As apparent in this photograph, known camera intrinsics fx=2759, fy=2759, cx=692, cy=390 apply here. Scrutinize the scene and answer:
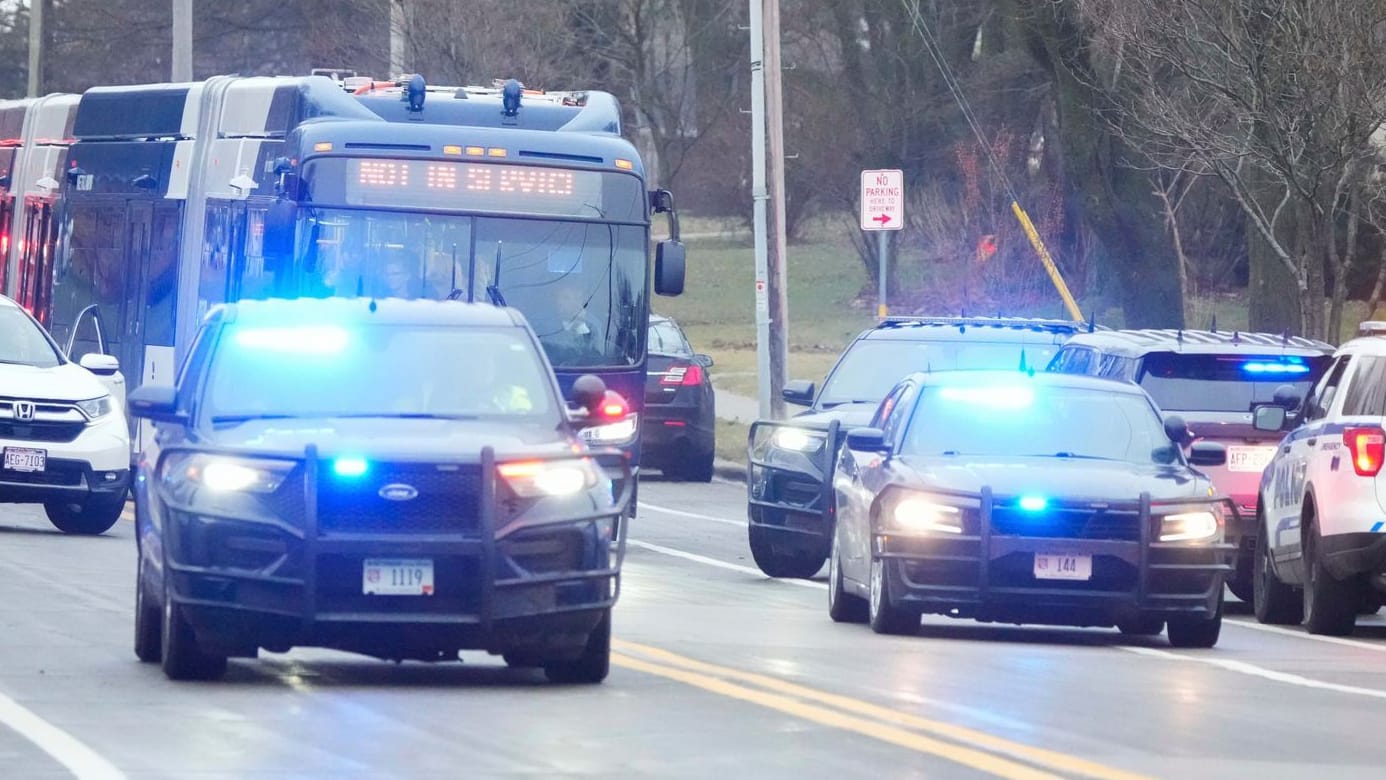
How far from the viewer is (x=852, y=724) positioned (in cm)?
1055

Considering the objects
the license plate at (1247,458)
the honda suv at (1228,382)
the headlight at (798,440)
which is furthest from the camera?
the headlight at (798,440)

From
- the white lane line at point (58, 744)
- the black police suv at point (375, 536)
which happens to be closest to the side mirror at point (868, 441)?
the black police suv at point (375, 536)

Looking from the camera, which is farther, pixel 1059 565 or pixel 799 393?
pixel 799 393

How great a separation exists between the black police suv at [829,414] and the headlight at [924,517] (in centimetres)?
352

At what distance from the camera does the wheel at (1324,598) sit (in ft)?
53.5

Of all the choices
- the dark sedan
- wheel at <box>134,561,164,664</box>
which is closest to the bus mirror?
the dark sedan

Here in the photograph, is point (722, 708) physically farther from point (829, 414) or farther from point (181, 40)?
point (181, 40)

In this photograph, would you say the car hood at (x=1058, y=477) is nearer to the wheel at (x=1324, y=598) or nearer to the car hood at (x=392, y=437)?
the wheel at (x=1324, y=598)

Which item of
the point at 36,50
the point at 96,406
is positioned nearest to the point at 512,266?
the point at 96,406

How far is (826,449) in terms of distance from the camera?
18.6 m

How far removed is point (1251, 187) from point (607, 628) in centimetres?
1747

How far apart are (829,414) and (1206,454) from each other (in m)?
4.31

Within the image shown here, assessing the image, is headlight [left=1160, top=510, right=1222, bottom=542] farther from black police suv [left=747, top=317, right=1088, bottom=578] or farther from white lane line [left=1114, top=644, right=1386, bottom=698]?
black police suv [left=747, top=317, right=1088, bottom=578]

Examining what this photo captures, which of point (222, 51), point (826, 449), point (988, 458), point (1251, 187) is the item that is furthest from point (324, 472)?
point (222, 51)
